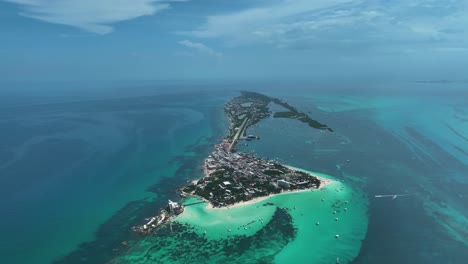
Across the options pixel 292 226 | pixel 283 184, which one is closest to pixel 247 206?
pixel 292 226

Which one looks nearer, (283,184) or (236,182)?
(283,184)

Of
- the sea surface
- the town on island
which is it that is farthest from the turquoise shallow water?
the town on island

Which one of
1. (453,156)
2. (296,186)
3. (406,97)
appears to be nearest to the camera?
(296,186)

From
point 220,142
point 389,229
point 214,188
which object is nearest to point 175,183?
point 214,188

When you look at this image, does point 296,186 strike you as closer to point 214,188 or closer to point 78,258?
point 214,188

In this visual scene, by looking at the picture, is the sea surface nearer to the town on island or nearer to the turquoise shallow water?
the turquoise shallow water

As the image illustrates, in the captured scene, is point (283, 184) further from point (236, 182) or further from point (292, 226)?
point (292, 226)

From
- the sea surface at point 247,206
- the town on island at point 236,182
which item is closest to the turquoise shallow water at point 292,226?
the sea surface at point 247,206

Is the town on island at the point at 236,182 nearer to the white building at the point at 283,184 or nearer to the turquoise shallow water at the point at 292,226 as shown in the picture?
the white building at the point at 283,184
